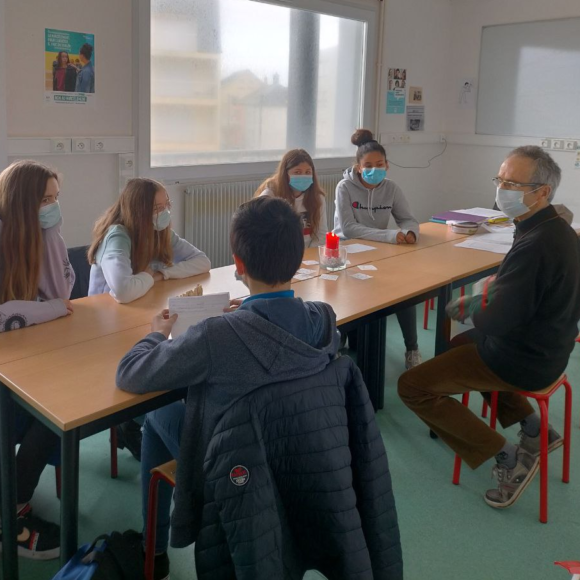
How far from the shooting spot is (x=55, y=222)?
7.36ft

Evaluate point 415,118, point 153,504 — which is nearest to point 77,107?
point 153,504

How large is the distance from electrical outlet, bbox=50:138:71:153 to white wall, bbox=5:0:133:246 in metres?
0.04

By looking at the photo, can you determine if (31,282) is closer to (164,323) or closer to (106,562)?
(164,323)

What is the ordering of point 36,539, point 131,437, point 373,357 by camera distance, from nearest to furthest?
point 36,539 → point 131,437 → point 373,357

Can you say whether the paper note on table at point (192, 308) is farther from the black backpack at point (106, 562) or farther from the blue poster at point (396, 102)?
the blue poster at point (396, 102)

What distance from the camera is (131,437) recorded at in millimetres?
2605

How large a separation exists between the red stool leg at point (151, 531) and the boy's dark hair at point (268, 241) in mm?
669

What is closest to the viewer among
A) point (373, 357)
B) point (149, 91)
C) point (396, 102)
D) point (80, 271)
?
point (80, 271)

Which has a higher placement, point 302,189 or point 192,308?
point 302,189

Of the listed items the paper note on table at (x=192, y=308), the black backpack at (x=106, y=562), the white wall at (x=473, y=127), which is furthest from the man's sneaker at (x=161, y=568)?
the white wall at (x=473, y=127)

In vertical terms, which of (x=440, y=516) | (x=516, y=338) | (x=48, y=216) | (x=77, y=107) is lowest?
(x=440, y=516)

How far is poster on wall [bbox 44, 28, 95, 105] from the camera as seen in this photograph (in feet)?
11.3

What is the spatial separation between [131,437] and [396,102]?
13.5ft

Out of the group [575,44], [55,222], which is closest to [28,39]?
[55,222]
